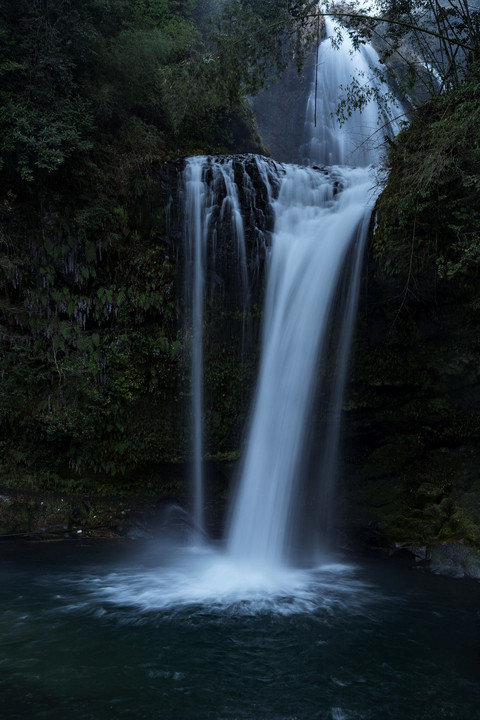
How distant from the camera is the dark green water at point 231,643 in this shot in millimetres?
3926

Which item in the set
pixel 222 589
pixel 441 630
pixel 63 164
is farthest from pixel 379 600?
pixel 63 164

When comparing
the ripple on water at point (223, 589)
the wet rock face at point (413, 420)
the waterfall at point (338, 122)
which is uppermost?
the waterfall at point (338, 122)

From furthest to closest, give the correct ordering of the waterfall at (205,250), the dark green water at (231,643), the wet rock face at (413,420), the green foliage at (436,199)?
1. the waterfall at (205,250)
2. the wet rock face at (413,420)
3. the green foliage at (436,199)
4. the dark green water at (231,643)

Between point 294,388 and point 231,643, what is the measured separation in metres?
4.17

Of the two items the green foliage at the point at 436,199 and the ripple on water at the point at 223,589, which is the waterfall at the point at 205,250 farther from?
the green foliage at the point at 436,199

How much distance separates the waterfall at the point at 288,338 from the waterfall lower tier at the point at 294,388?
0.05ft

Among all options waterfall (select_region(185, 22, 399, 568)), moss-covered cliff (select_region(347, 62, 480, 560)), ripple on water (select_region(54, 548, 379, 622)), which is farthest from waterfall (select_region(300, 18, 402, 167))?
ripple on water (select_region(54, 548, 379, 622))

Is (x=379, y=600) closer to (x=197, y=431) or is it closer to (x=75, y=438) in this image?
(x=197, y=431)

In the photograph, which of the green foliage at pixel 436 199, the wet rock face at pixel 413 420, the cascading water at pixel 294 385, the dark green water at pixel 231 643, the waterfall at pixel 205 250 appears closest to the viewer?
the dark green water at pixel 231 643

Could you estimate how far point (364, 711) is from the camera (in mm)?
3869

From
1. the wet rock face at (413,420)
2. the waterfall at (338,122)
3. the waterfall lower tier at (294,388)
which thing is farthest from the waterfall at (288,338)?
the waterfall at (338,122)

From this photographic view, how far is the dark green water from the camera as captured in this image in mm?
3926

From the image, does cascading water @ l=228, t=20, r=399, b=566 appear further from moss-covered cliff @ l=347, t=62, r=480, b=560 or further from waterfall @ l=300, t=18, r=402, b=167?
waterfall @ l=300, t=18, r=402, b=167


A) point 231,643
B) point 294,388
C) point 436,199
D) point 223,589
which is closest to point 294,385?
point 294,388
